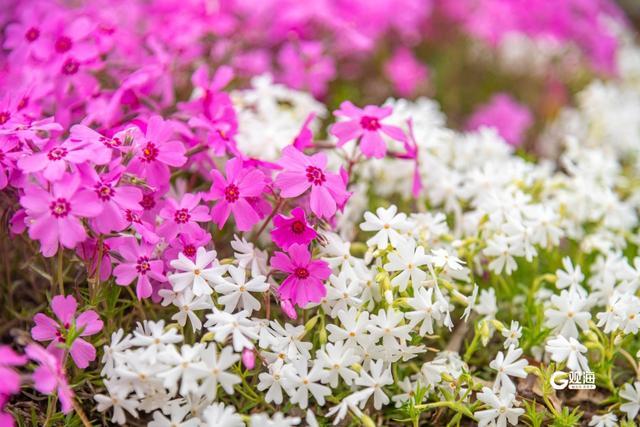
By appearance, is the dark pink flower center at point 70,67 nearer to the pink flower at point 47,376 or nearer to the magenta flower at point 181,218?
the magenta flower at point 181,218

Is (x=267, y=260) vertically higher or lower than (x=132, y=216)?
lower

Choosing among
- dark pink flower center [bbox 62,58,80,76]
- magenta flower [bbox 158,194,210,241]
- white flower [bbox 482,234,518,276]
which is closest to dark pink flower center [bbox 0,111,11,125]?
dark pink flower center [bbox 62,58,80,76]

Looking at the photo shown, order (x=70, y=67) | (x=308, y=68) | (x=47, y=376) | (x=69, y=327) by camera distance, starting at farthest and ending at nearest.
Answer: (x=308, y=68)
(x=70, y=67)
(x=69, y=327)
(x=47, y=376)

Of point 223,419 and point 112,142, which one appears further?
point 112,142

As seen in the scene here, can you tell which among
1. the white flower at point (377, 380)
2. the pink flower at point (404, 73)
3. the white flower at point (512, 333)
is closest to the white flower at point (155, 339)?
the white flower at point (377, 380)

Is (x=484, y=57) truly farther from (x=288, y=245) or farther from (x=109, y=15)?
(x=288, y=245)

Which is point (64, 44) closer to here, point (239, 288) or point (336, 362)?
point (239, 288)

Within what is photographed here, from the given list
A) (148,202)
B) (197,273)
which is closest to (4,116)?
(148,202)

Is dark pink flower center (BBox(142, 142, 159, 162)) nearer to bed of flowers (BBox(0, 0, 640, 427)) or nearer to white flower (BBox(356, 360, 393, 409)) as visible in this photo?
bed of flowers (BBox(0, 0, 640, 427))
